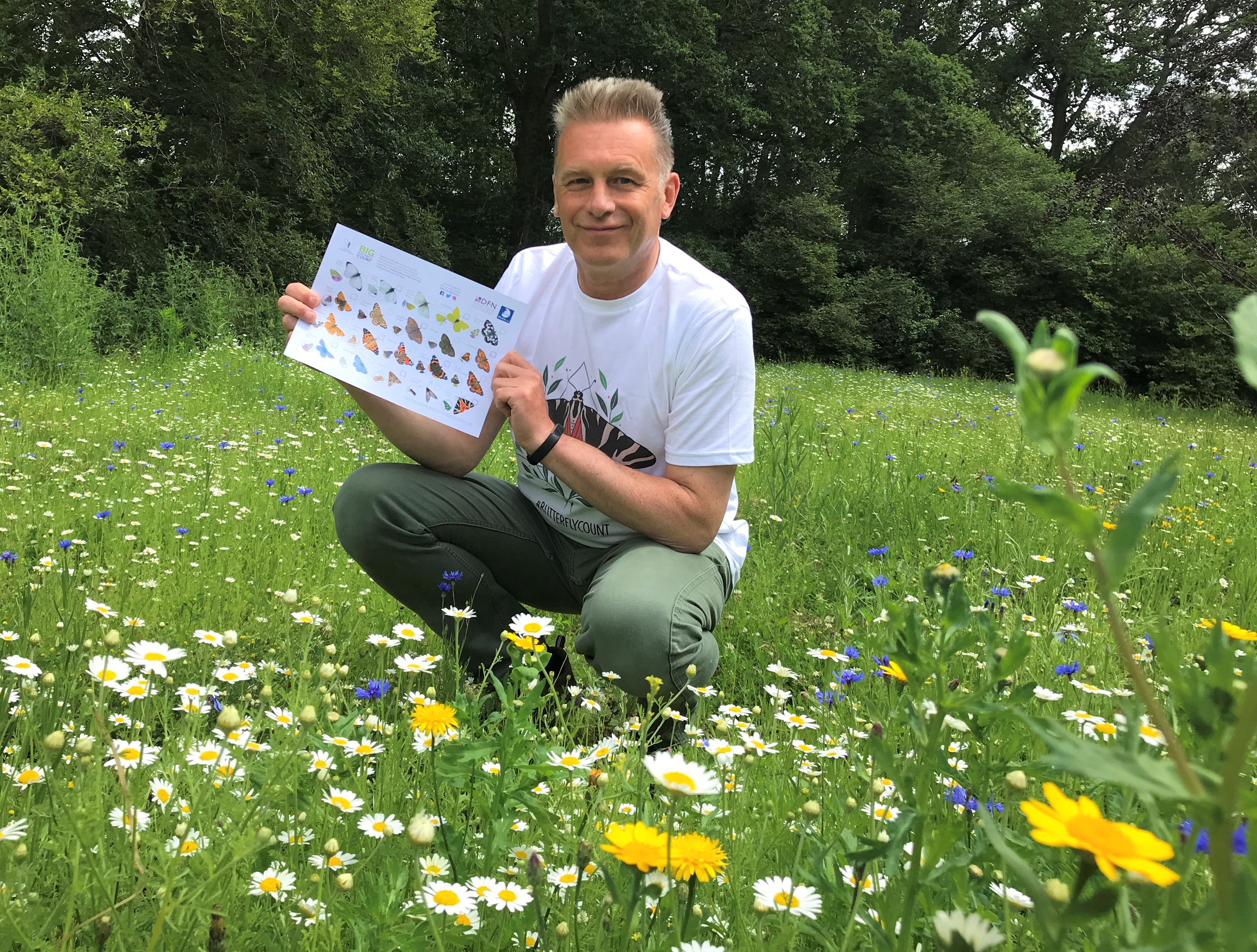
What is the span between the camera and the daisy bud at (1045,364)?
0.33 m

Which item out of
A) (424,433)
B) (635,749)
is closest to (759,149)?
(424,433)

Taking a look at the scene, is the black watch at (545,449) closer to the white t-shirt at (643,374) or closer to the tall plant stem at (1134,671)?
the white t-shirt at (643,374)

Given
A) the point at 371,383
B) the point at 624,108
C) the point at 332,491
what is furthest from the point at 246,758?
the point at 332,491

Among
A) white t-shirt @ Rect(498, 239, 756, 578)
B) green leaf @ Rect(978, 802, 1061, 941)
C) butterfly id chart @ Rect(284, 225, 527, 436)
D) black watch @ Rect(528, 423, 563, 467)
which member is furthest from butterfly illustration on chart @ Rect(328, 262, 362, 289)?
green leaf @ Rect(978, 802, 1061, 941)

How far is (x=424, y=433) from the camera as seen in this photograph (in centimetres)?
219

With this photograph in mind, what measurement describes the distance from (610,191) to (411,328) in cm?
56

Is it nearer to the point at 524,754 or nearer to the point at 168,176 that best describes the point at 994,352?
the point at 168,176

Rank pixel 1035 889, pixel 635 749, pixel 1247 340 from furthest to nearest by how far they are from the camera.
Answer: pixel 635 749
pixel 1035 889
pixel 1247 340

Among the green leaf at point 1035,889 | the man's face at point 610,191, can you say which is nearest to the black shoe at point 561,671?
the man's face at point 610,191

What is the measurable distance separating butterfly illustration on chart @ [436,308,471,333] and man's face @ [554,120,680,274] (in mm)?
315

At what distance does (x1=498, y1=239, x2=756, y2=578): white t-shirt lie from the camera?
202 centimetres

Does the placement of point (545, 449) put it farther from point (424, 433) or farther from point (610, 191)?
point (610, 191)

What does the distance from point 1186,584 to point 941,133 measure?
19653mm

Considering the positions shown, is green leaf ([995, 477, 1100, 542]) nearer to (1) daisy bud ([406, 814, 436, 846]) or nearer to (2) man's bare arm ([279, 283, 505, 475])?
(1) daisy bud ([406, 814, 436, 846])
